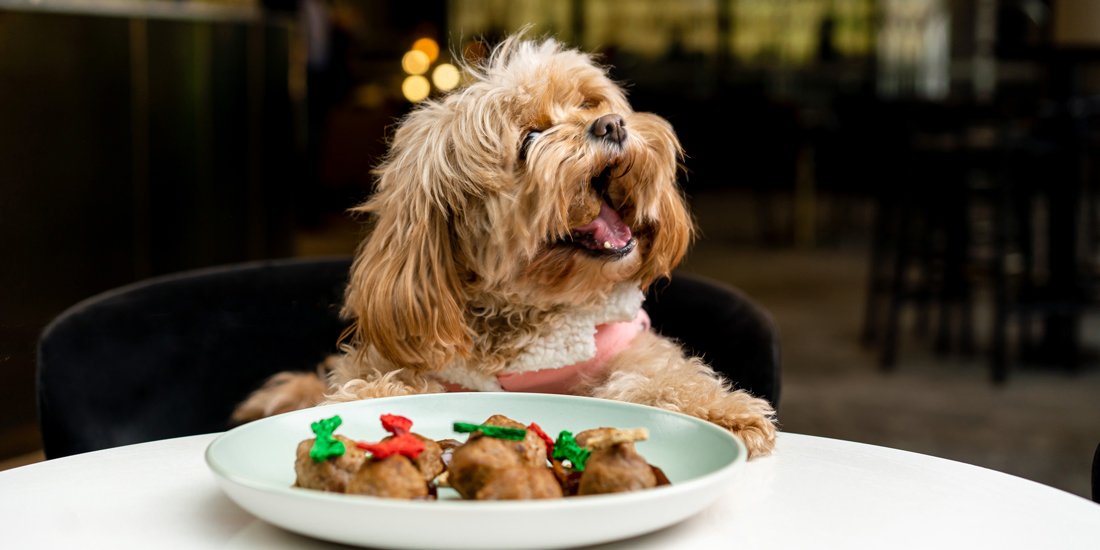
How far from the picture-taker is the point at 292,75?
5.29 meters

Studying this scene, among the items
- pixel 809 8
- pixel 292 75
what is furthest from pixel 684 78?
pixel 292 75

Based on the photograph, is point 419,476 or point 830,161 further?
point 830,161

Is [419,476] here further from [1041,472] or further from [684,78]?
[684,78]

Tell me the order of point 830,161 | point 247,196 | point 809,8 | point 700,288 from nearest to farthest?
point 700,288, point 247,196, point 830,161, point 809,8

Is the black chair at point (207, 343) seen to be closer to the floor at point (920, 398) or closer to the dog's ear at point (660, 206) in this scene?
the dog's ear at point (660, 206)

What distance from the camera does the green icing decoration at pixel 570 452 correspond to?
1019 millimetres

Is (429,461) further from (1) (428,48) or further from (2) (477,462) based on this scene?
(1) (428,48)

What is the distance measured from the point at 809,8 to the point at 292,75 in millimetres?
11074

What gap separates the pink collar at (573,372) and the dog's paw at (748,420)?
30 centimetres

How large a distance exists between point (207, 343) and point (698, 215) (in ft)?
12.8

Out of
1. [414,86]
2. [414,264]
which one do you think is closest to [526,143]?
[414,264]


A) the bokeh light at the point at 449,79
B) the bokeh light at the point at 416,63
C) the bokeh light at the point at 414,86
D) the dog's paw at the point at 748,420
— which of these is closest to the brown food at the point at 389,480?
the dog's paw at the point at 748,420

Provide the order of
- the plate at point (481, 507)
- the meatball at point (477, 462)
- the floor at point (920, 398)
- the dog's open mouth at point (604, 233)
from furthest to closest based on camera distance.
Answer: the floor at point (920, 398) < the dog's open mouth at point (604, 233) < the meatball at point (477, 462) < the plate at point (481, 507)

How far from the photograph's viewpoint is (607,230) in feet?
5.88
